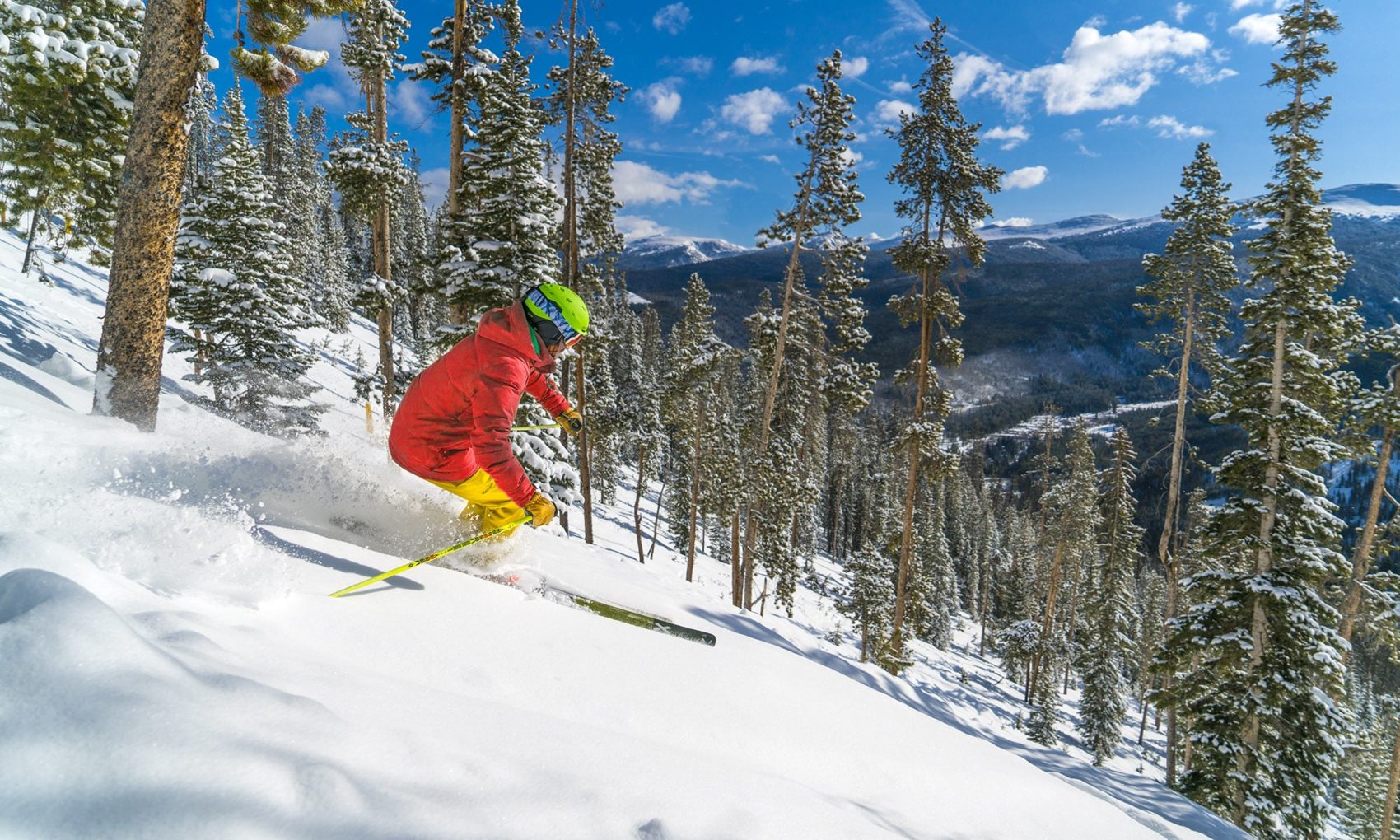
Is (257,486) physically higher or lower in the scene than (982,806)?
higher

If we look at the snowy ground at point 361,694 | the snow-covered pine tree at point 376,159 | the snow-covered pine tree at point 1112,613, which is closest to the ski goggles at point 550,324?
the snowy ground at point 361,694

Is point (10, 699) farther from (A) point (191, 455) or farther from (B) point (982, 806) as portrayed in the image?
(B) point (982, 806)

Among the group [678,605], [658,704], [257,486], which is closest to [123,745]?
[658,704]

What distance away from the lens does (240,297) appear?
18453 millimetres

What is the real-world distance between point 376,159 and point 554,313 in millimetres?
12265

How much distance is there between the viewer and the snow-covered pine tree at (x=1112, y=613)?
96.4 ft

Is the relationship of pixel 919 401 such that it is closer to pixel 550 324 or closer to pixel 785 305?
pixel 785 305

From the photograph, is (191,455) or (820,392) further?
Result: (820,392)

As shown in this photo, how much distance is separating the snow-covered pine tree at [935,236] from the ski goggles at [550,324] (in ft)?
41.9

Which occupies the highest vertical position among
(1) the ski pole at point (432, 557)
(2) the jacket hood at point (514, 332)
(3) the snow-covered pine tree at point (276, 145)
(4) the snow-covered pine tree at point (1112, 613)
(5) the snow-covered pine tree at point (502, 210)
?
(3) the snow-covered pine tree at point (276, 145)

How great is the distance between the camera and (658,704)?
3545mm

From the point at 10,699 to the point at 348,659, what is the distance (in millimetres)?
1399

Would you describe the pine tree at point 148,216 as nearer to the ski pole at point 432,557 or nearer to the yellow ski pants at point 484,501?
the yellow ski pants at point 484,501

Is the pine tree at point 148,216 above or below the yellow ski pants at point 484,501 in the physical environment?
above
